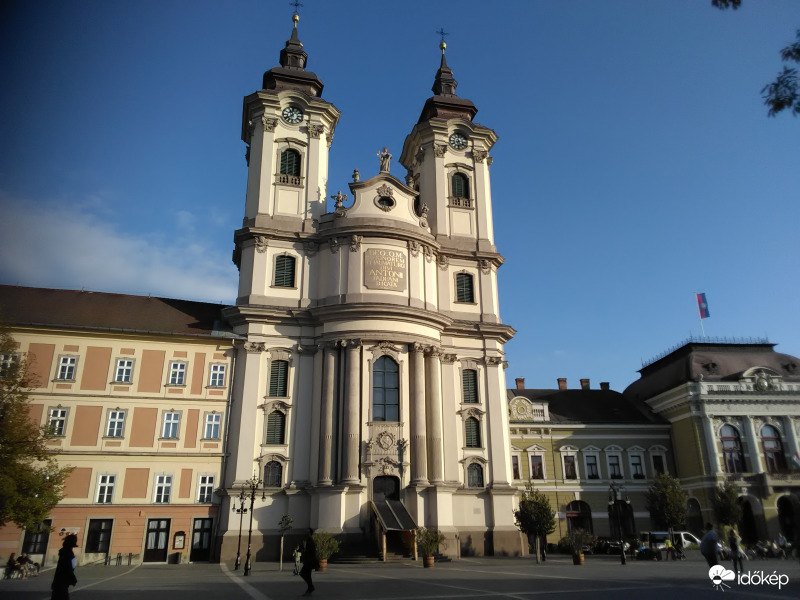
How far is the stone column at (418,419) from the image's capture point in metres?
34.1

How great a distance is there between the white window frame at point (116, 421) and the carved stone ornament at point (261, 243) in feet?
39.1

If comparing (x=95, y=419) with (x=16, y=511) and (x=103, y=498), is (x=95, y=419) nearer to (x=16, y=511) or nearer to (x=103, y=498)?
(x=103, y=498)

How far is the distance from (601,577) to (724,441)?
3173cm

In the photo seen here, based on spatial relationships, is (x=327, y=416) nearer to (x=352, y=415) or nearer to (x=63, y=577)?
(x=352, y=415)

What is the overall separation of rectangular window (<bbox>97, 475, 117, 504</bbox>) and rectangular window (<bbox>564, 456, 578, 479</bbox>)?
32.1 metres

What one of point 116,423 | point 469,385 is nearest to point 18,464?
point 116,423

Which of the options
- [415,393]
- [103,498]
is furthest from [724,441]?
[103,498]

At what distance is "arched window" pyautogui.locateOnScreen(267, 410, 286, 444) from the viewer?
34.6 metres

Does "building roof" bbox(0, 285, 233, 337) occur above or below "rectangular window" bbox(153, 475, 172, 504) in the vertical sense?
above

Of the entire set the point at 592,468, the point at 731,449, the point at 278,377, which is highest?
the point at 278,377

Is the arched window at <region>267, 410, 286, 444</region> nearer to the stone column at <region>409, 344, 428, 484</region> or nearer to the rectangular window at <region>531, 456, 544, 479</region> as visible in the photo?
the stone column at <region>409, 344, 428, 484</region>

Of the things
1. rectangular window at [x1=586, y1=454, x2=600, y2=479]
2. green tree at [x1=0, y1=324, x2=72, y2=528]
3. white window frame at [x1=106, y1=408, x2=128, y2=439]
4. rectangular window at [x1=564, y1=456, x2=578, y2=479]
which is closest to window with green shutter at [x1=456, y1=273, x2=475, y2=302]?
rectangular window at [x1=564, y1=456, x2=578, y2=479]

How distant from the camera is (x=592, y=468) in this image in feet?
159

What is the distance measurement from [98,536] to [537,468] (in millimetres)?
30745
